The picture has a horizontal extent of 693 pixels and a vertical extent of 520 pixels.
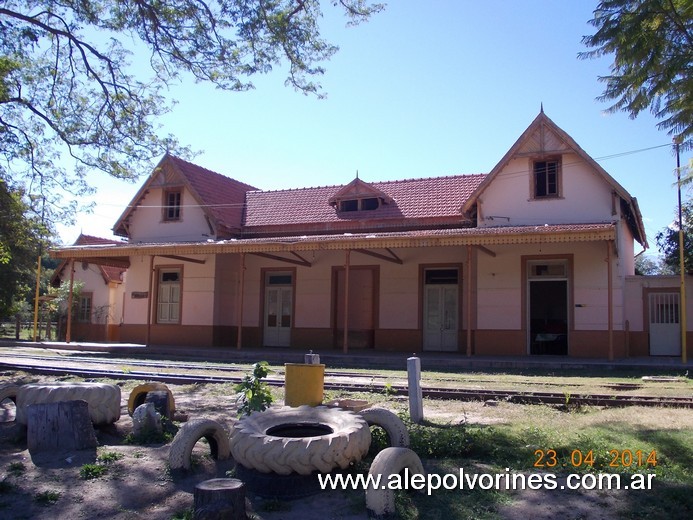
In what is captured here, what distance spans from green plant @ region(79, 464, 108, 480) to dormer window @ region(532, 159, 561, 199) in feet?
49.8

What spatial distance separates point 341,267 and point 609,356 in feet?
29.5

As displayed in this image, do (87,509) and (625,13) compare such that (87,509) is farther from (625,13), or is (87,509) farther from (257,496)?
(625,13)

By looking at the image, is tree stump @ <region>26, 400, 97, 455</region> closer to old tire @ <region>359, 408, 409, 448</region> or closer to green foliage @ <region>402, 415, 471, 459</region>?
old tire @ <region>359, 408, 409, 448</region>

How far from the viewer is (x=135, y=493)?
5.38 metres

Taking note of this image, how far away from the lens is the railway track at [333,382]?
9266 millimetres

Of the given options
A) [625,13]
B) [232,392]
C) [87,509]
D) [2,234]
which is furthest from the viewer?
[2,234]

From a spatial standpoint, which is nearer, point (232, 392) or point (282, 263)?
point (232, 392)

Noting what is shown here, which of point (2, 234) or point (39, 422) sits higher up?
point (2, 234)

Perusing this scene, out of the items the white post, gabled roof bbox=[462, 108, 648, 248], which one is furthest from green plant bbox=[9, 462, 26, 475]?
gabled roof bbox=[462, 108, 648, 248]

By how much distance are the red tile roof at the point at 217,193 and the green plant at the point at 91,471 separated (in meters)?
17.1

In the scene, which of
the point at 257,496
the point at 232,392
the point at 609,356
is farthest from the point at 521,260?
the point at 257,496

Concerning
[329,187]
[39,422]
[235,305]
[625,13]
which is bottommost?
[39,422]

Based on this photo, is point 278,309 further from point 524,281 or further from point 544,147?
point 544,147

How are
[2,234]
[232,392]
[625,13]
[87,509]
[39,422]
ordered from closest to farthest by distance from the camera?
[87,509]
[39,422]
[625,13]
[232,392]
[2,234]
